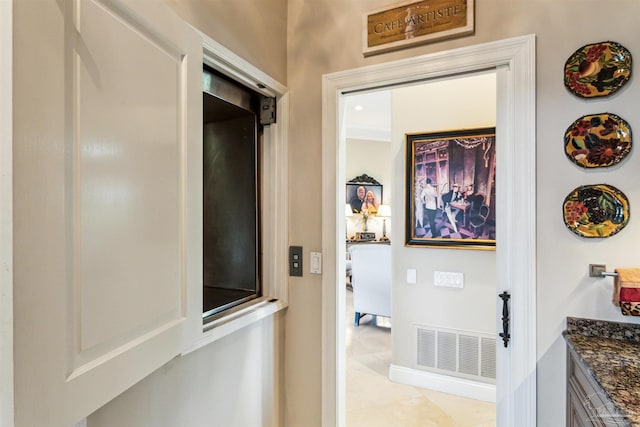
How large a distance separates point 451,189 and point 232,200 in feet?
6.02

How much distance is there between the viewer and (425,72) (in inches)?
62.8

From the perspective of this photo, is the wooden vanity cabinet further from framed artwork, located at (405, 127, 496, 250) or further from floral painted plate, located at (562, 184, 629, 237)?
framed artwork, located at (405, 127, 496, 250)

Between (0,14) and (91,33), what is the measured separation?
0.68 feet

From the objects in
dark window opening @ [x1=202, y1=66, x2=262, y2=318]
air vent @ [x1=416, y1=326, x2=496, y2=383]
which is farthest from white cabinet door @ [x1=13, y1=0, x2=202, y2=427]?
air vent @ [x1=416, y1=326, x2=496, y2=383]

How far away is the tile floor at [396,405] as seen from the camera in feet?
7.82

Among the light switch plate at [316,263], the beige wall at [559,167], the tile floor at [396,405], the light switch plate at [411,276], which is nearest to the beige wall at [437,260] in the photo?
the light switch plate at [411,276]

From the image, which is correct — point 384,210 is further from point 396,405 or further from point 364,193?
point 396,405

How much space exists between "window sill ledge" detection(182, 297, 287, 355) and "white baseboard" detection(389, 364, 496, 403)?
1.64 metres

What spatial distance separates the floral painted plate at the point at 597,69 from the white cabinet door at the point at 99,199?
1.45 m

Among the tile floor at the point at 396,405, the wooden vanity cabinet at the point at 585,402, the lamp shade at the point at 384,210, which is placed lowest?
the tile floor at the point at 396,405

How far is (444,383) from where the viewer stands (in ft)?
9.08

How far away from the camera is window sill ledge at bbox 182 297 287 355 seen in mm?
1319

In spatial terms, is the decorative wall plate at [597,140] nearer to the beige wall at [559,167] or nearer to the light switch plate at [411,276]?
the beige wall at [559,167]

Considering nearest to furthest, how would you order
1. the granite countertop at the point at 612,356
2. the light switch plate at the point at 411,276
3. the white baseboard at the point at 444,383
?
the granite countertop at the point at 612,356
the white baseboard at the point at 444,383
the light switch plate at the point at 411,276
